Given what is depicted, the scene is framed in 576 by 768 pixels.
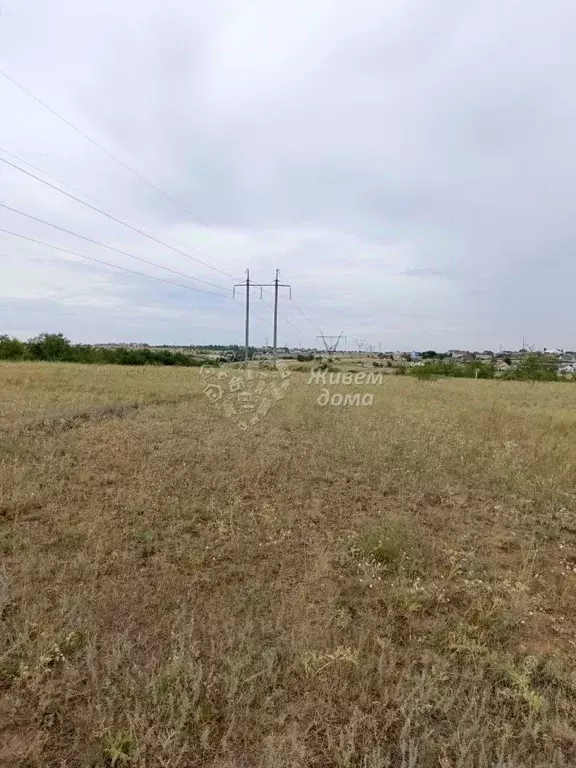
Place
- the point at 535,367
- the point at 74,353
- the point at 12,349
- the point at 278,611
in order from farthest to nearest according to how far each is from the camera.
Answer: the point at 74,353
the point at 12,349
the point at 535,367
the point at 278,611

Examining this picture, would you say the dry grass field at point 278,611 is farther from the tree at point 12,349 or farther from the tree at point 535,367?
the tree at point 12,349

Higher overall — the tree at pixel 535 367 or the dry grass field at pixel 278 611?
the tree at pixel 535 367

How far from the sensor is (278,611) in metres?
2.90

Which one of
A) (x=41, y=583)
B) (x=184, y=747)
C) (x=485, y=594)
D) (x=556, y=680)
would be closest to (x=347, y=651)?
(x=184, y=747)

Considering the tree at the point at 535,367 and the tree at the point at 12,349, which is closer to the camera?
the tree at the point at 535,367

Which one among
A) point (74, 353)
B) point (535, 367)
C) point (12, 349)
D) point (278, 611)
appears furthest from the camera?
point (74, 353)

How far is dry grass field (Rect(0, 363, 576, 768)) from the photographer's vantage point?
6.56 feet

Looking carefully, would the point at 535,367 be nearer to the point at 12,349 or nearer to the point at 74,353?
the point at 74,353

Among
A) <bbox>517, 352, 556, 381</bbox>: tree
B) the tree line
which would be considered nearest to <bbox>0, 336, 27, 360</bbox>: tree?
the tree line

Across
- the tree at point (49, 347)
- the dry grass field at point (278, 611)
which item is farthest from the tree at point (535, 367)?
the tree at point (49, 347)

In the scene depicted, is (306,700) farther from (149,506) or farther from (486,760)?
(149,506)

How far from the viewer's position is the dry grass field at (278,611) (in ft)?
6.56

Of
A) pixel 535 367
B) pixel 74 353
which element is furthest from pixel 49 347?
pixel 535 367

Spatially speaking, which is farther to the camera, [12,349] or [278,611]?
[12,349]
